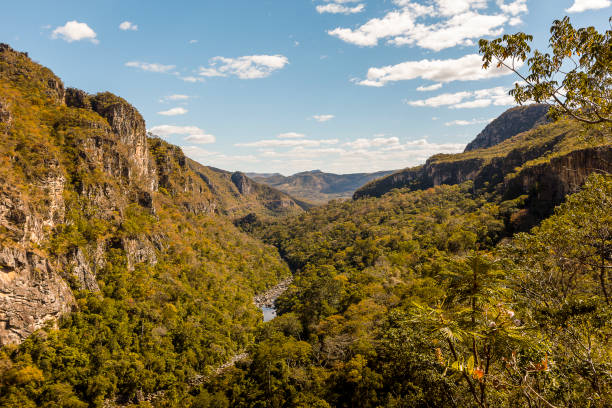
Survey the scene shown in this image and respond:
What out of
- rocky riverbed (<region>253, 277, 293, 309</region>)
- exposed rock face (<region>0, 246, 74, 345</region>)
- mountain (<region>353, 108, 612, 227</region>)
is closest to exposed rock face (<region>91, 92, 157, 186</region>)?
rocky riverbed (<region>253, 277, 293, 309</region>)

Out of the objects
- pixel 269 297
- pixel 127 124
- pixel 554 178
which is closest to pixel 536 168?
pixel 554 178

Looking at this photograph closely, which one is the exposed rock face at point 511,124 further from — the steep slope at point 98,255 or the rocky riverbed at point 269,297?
the steep slope at point 98,255

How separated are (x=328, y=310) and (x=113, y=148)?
5771cm

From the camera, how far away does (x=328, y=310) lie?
49.5m

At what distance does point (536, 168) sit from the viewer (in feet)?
200

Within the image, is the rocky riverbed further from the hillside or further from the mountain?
the mountain

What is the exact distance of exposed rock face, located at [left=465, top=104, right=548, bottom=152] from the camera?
529ft

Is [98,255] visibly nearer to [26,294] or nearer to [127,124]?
[26,294]

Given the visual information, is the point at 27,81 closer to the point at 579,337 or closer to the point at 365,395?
the point at 365,395

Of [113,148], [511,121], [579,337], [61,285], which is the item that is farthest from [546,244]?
Result: [511,121]

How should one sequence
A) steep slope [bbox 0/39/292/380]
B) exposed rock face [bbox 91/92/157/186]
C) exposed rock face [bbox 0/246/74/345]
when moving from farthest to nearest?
exposed rock face [bbox 91/92/157/186], steep slope [bbox 0/39/292/380], exposed rock face [bbox 0/246/74/345]

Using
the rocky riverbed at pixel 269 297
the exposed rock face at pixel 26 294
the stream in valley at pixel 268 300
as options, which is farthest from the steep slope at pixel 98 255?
the stream in valley at pixel 268 300

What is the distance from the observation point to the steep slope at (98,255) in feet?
122

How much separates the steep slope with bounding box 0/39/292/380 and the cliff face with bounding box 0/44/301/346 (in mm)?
175
